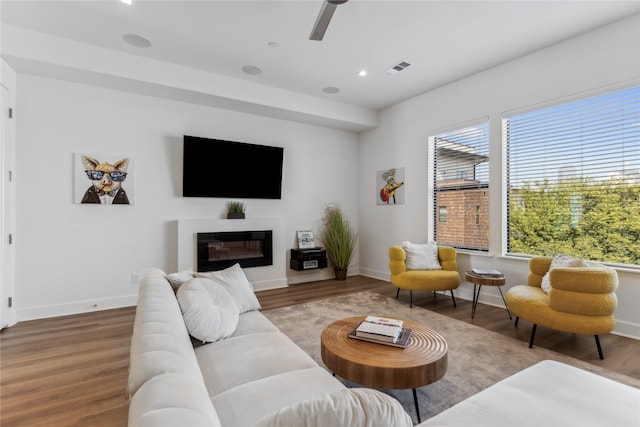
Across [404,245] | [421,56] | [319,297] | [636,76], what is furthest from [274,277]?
[636,76]

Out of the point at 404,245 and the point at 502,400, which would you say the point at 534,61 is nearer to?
the point at 404,245

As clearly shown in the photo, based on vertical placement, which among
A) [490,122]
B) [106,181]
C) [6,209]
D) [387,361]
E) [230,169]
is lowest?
[387,361]

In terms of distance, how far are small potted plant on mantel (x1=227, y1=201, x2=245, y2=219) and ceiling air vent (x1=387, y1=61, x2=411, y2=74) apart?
116 inches

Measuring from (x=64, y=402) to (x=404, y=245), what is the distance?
12.7 ft

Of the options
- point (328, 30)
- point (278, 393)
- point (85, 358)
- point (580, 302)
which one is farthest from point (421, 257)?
point (85, 358)

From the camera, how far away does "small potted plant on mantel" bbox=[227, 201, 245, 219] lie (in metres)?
4.80

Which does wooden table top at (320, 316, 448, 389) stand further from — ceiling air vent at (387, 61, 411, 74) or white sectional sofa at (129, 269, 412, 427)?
ceiling air vent at (387, 61, 411, 74)

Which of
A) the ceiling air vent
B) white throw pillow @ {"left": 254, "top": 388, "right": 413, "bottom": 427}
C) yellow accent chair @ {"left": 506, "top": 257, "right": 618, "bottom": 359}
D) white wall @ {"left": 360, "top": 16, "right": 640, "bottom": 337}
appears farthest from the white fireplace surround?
white throw pillow @ {"left": 254, "top": 388, "right": 413, "bottom": 427}

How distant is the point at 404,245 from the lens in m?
4.47

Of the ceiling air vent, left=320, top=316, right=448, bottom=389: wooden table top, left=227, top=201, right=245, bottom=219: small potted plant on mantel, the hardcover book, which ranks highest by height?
the ceiling air vent

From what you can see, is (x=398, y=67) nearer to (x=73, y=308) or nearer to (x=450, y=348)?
(x=450, y=348)

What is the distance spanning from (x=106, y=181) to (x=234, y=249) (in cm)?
191

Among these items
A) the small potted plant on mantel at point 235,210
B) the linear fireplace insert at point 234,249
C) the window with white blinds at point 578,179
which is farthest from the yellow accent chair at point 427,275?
the small potted plant on mantel at point 235,210

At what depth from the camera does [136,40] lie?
345cm
